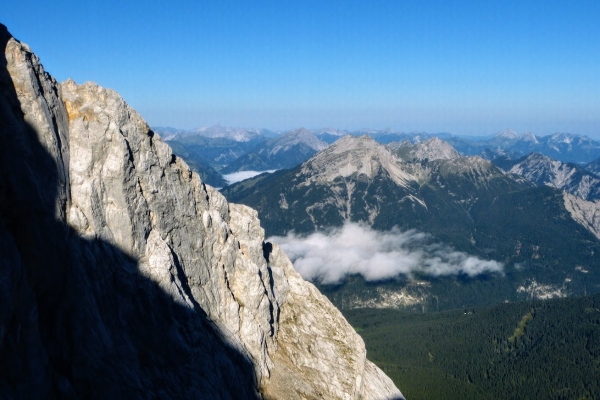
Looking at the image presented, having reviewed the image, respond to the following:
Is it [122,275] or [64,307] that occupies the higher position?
[64,307]

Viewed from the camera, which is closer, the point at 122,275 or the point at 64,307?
the point at 64,307

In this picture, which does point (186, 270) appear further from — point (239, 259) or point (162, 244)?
point (239, 259)

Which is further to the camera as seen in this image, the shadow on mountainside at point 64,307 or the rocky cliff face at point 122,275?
the rocky cliff face at point 122,275

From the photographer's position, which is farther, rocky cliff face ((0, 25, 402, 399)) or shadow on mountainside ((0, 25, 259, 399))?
rocky cliff face ((0, 25, 402, 399))
